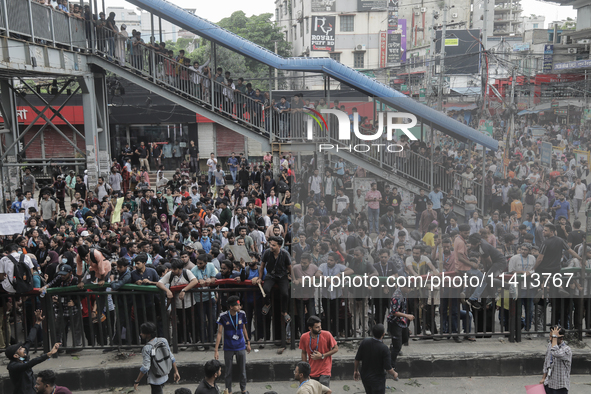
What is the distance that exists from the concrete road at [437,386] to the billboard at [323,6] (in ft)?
170

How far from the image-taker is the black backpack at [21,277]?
6.94m

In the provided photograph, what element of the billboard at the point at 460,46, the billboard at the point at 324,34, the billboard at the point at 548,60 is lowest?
the billboard at the point at 548,60

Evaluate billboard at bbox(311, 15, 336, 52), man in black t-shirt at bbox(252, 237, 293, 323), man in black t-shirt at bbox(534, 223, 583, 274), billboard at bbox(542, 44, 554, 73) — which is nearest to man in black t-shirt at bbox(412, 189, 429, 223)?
man in black t-shirt at bbox(534, 223, 583, 274)

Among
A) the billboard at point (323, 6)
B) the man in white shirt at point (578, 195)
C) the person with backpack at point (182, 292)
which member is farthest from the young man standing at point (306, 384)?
the billboard at point (323, 6)

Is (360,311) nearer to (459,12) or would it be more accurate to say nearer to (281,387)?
(281,387)

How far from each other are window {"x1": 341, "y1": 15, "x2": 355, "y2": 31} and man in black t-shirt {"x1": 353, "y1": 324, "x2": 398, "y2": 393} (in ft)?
172

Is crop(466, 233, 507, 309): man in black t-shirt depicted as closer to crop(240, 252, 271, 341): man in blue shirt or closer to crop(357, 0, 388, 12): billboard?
crop(240, 252, 271, 341): man in blue shirt

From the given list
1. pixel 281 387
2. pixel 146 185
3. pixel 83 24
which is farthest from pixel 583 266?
pixel 83 24

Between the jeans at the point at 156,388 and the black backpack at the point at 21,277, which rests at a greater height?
the black backpack at the point at 21,277

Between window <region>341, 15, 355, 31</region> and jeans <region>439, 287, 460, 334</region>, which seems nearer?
jeans <region>439, 287, 460, 334</region>

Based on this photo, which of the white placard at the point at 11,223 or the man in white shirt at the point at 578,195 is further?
the man in white shirt at the point at 578,195

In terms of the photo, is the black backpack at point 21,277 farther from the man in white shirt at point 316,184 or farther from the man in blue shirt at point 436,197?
the man in white shirt at point 316,184

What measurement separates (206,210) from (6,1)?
7.14 m

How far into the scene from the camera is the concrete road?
6.39m
